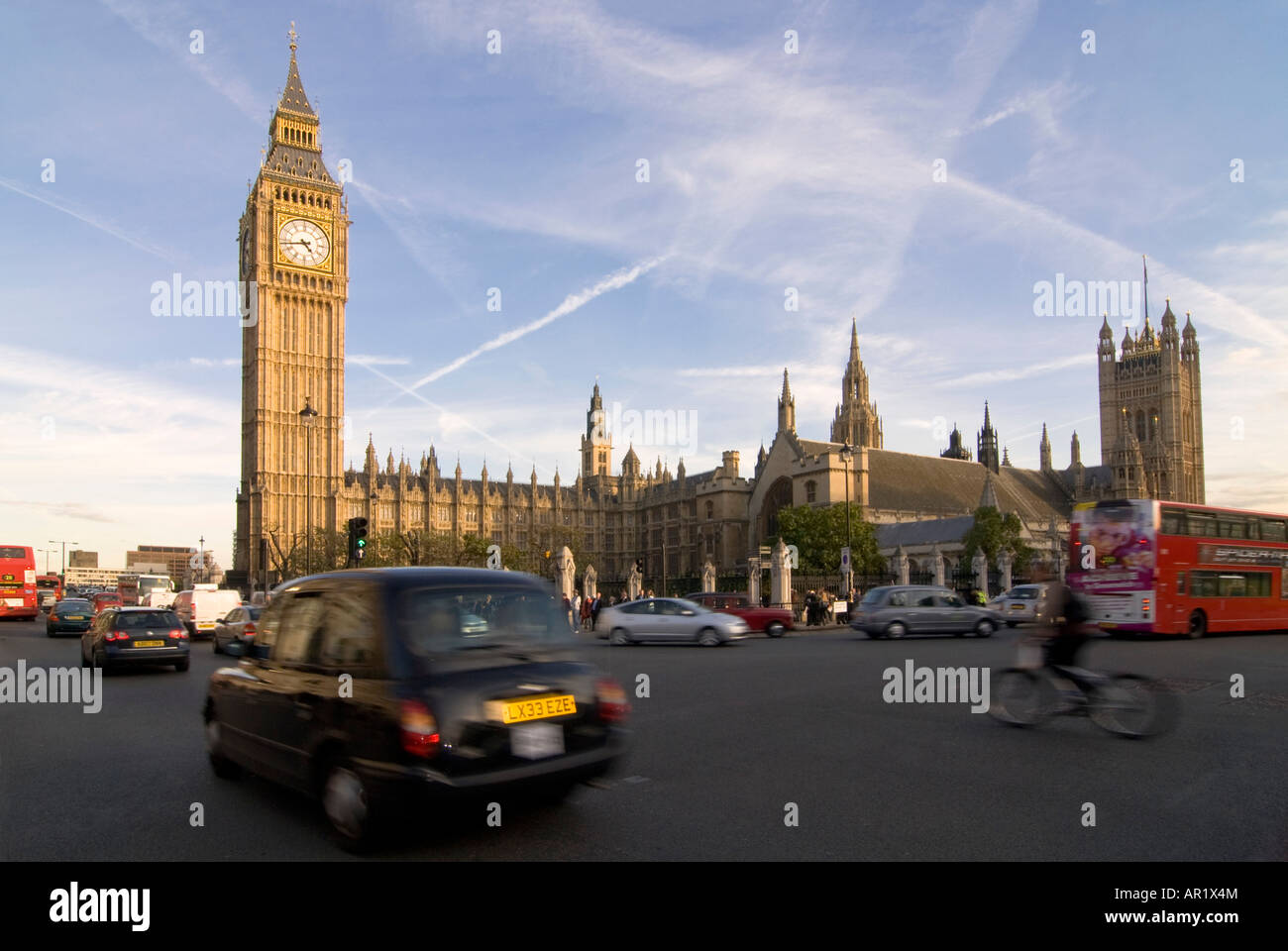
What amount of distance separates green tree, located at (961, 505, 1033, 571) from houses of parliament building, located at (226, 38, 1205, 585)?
7.55m

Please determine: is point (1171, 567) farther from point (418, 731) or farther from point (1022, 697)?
point (418, 731)

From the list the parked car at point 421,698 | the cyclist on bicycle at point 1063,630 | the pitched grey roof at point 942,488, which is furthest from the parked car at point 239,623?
the pitched grey roof at point 942,488

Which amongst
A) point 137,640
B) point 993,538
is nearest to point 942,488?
point 993,538

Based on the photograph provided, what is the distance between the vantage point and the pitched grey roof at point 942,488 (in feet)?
248

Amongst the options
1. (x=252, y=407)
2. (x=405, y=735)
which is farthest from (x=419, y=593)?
(x=252, y=407)

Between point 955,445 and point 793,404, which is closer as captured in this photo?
point 793,404

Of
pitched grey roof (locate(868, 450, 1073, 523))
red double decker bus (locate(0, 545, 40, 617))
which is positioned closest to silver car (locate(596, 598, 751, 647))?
red double decker bus (locate(0, 545, 40, 617))

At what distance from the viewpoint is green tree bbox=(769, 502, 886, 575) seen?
5575cm

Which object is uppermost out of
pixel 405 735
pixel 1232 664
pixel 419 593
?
pixel 419 593

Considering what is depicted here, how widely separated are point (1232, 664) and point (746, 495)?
71.0 meters

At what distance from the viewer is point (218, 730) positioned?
7062mm

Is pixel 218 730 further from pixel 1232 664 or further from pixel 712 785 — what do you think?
pixel 1232 664

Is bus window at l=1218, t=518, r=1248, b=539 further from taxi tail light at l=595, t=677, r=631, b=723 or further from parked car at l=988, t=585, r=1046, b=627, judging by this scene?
taxi tail light at l=595, t=677, r=631, b=723
